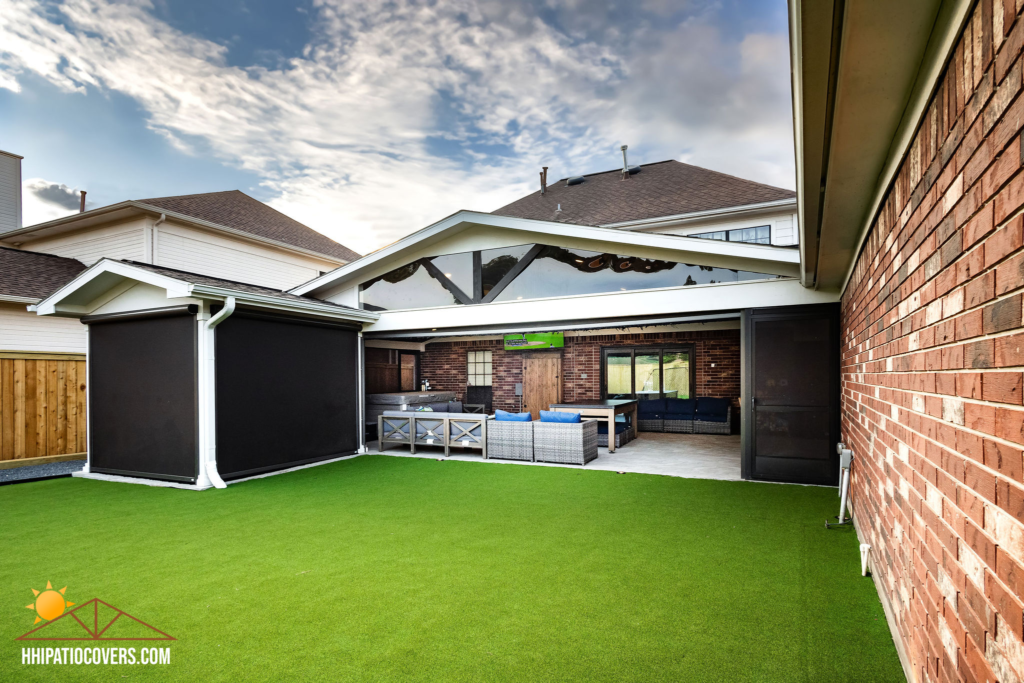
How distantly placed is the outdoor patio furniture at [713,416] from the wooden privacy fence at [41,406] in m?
13.1

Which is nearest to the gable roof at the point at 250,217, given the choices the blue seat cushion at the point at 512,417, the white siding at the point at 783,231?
the blue seat cushion at the point at 512,417

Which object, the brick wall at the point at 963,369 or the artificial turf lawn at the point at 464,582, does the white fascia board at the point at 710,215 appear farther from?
the brick wall at the point at 963,369

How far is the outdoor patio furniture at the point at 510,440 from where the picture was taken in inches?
350

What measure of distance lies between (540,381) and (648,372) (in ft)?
10.0

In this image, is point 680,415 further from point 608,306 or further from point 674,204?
point 608,306

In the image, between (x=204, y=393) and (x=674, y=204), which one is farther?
(x=674, y=204)

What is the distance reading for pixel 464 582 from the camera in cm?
371

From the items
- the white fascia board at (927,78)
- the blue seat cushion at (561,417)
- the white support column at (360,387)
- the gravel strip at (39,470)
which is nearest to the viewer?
the white fascia board at (927,78)

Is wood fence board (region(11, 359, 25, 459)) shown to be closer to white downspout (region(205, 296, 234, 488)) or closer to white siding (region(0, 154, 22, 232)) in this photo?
white downspout (region(205, 296, 234, 488))

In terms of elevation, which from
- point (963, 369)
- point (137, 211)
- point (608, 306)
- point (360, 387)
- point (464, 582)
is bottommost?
point (464, 582)

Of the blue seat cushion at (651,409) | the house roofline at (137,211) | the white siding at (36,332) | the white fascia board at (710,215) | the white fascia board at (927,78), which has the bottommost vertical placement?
the blue seat cushion at (651,409)

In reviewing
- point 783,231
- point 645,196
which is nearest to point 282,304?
point 645,196

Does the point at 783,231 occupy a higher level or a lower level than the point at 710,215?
lower

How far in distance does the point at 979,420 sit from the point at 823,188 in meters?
2.18
